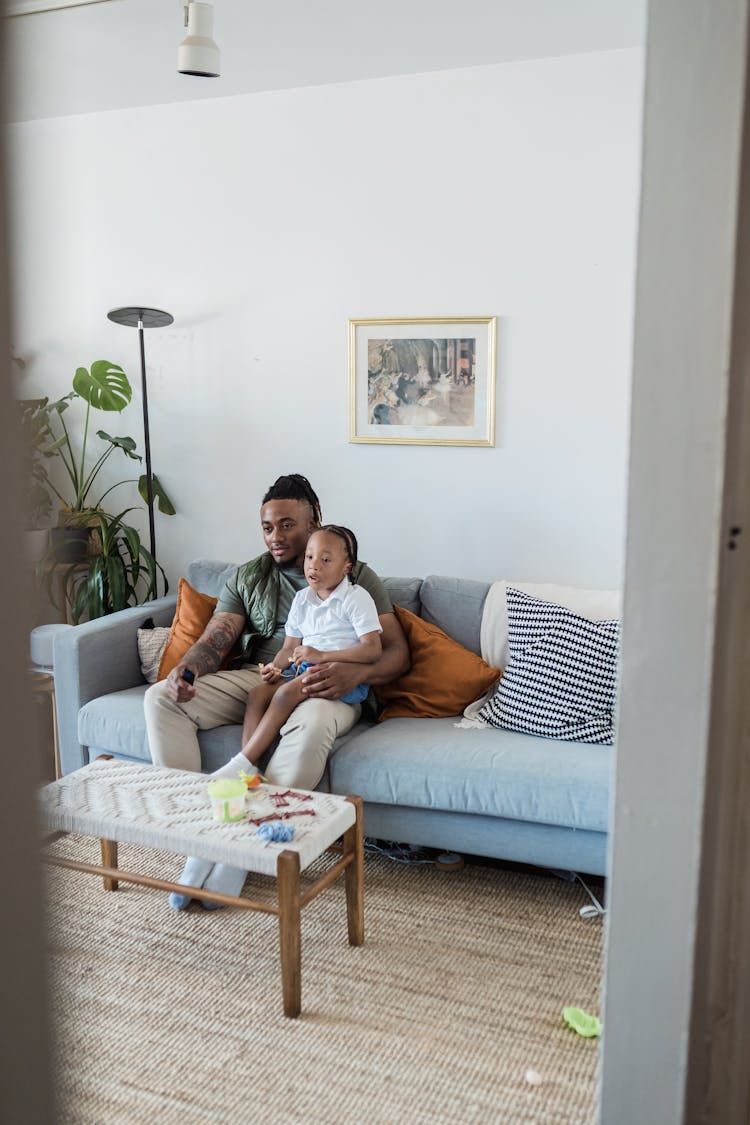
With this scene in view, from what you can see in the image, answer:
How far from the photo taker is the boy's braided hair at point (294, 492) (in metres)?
3.28

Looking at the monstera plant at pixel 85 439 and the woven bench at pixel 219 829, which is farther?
the monstera plant at pixel 85 439

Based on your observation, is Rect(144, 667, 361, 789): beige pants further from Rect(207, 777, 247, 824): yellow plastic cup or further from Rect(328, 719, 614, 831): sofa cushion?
Rect(207, 777, 247, 824): yellow plastic cup

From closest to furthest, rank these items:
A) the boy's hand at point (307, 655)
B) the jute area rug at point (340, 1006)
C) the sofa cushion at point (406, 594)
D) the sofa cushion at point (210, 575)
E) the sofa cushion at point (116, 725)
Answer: the jute area rug at point (340, 1006)
the boy's hand at point (307, 655)
the sofa cushion at point (116, 725)
the sofa cushion at point (406, 594)
the sofa cushion at point (210, 575)

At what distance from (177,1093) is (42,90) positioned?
11.6 ft

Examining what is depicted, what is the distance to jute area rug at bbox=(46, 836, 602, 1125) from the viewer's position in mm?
1899

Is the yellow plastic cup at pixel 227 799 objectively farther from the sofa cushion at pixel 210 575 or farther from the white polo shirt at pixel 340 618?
the sofa cushion at pixel 210 575

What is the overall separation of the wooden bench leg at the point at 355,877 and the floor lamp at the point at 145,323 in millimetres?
1902

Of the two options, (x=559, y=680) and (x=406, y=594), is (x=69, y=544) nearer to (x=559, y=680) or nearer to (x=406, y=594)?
(x=406, y=594)

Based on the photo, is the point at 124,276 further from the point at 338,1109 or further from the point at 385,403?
the point at 338,1109

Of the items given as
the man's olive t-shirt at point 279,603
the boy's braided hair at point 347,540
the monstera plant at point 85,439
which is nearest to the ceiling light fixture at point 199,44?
the monstera plant at point 85,439

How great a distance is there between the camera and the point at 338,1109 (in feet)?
6.15

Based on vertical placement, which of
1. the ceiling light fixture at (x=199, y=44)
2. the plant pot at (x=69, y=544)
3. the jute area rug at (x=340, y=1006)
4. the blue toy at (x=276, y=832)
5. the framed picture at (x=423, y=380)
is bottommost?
the jute area rug at (x=340, y=1006)

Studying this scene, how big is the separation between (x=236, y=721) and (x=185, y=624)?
462mm

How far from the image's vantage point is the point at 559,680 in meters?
2.89
